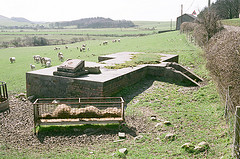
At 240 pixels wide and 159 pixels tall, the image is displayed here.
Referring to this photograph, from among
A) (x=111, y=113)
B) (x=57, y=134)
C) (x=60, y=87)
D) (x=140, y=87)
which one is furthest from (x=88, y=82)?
(x=57, y=134)

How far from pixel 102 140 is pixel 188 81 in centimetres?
817

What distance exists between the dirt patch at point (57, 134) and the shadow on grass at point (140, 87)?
107 inches

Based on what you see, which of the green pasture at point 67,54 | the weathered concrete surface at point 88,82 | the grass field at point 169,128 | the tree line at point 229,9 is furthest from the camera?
the tree line at point 229,9

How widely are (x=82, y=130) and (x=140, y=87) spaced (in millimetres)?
5986

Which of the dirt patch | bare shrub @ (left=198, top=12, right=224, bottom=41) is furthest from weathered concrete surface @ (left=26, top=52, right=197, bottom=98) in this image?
bare shrub @ (left=198, top=12, right=224, bottom=41)

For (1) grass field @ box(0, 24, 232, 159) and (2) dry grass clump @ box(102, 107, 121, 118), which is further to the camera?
(2) dry grass clump @ box(102, 107, 121, 118)

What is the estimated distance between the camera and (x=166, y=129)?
29.2 ft

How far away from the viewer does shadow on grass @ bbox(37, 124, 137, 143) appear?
8906 mm

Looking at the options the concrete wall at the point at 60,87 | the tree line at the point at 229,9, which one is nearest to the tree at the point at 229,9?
the tree line at the point at 229,9

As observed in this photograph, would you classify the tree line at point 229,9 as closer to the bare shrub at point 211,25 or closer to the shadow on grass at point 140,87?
the bare shrub at point 211,25

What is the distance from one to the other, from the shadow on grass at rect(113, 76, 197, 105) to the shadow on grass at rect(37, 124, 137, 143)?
295 centimetres

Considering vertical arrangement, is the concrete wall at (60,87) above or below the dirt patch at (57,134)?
above

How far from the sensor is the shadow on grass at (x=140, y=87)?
12.9 metres

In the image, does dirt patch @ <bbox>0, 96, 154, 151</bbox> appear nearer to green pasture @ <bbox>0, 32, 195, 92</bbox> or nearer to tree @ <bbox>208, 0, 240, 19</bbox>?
green pasture @ <bbox>0, 32, 195, 92</bbox>
